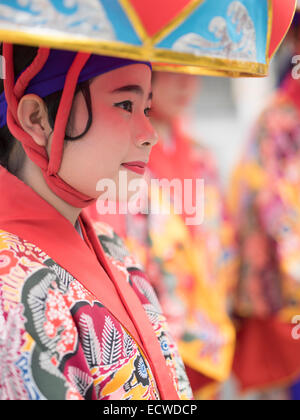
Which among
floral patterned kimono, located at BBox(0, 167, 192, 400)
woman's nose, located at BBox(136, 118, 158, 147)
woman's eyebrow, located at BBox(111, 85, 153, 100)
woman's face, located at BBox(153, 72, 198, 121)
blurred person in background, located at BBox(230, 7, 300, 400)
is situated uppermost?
woman's face, located at BBox(153, 72, 198, 121)

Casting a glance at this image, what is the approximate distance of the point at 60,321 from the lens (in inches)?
26.2

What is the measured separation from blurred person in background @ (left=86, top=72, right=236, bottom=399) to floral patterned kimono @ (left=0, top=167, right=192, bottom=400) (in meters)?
0.82

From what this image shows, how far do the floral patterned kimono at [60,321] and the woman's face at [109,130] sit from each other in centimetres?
7

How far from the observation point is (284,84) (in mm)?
2328

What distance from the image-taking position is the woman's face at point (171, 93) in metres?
1.90

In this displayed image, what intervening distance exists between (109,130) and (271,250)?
1.53 m

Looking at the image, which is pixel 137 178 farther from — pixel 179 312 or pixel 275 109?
pixel 275 109

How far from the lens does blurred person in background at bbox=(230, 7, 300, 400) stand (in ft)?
6.90

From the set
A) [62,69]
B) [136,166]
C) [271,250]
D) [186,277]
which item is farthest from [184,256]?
[62,69]

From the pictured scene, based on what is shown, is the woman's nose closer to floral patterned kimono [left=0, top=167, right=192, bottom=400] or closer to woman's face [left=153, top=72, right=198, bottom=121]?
floral patterned kimono [left=0, top=167, right=192, bottom=400]

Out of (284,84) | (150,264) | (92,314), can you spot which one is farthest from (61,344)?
(284,84)

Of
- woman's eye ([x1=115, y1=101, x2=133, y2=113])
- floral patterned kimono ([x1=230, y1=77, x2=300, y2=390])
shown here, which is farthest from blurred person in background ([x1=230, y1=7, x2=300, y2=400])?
woman's eye ([x1=115, y1=101, x2=133, y2=113])

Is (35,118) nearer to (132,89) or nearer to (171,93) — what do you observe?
(132,89)
